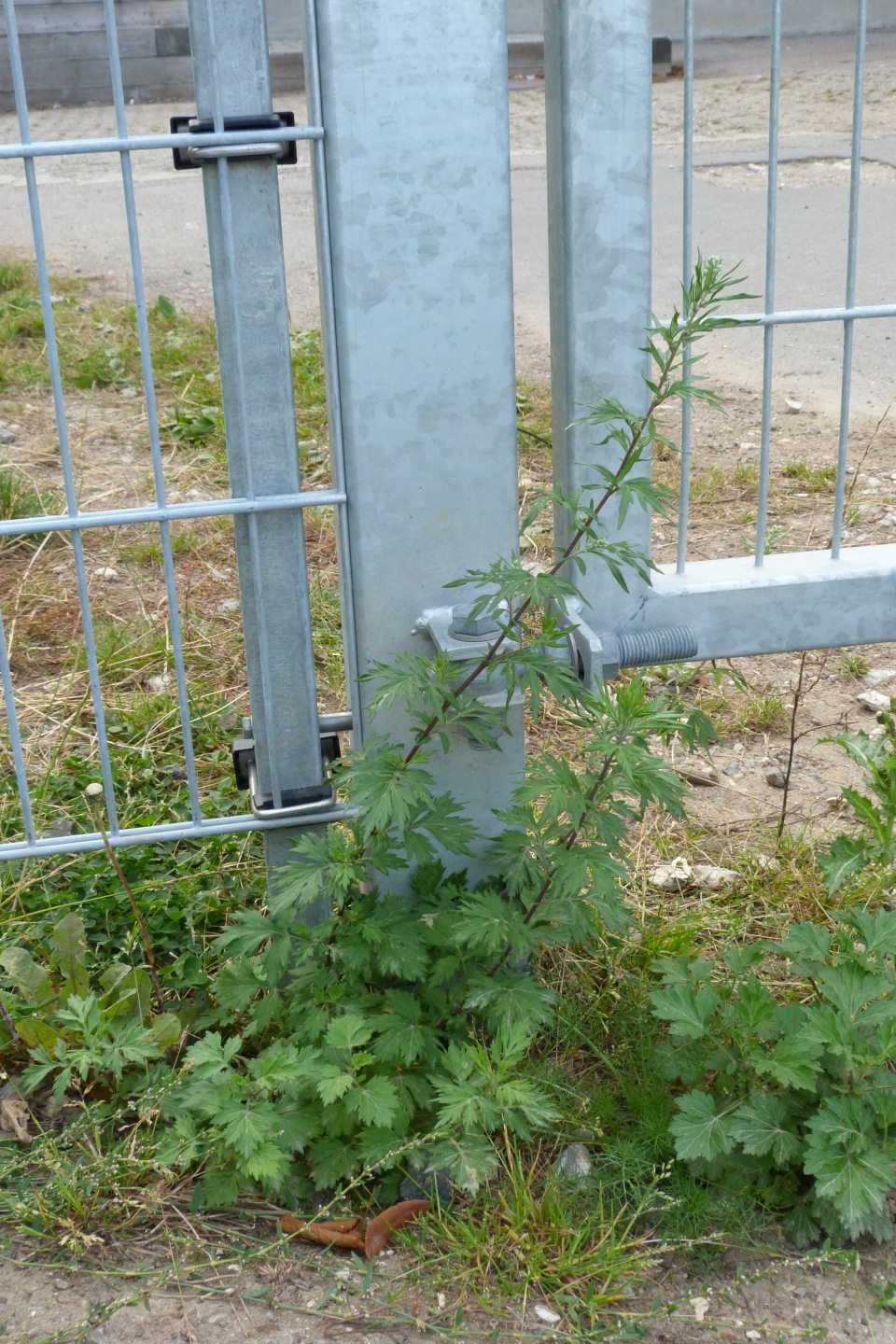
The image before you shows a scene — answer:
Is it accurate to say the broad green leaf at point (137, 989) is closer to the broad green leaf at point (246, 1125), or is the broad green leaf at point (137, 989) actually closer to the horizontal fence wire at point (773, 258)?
the broad green leaf at point (246, 1125)

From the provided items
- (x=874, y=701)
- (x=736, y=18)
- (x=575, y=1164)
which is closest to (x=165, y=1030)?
(x=575, y=1164)

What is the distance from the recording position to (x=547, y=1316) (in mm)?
1870

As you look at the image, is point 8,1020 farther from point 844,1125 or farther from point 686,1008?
point 844,1125

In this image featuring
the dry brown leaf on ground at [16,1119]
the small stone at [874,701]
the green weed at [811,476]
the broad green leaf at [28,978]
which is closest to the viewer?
the dry brown leaf on ground at [16,1119]

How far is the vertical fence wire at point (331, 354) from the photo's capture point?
1.90 metres

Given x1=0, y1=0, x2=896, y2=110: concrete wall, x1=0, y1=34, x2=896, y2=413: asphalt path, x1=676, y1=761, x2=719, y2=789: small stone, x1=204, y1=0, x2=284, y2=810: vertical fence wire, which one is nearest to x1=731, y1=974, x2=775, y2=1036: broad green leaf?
x1=204, y1=0, x2=284, y2=810: vertical fence wire

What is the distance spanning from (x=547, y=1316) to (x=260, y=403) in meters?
1.36

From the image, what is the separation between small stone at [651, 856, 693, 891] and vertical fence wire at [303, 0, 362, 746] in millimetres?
770

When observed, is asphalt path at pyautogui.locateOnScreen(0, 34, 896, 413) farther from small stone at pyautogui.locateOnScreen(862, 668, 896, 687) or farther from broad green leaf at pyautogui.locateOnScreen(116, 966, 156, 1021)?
broad green leaf at pyautogui.locateOnScreen(116, 966, 156, 1021)

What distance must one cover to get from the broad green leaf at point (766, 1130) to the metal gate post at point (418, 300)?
67 centimetres

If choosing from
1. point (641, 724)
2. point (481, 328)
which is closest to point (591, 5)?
point (481, 328)

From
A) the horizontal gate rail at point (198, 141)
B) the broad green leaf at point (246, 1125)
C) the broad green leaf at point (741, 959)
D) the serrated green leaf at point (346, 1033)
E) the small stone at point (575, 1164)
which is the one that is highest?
the horizontal gate rail at point (198, 141)

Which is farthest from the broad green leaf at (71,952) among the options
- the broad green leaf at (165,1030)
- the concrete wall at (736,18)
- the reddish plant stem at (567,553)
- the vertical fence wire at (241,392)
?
the concrete wall at (736,18)

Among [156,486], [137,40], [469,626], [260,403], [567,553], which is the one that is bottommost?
[469,626]
